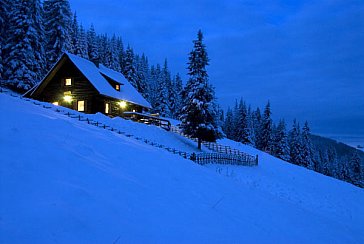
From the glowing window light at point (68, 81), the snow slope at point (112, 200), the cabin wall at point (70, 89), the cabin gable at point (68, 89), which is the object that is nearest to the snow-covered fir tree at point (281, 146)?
the cabin gable at point (68, 89)

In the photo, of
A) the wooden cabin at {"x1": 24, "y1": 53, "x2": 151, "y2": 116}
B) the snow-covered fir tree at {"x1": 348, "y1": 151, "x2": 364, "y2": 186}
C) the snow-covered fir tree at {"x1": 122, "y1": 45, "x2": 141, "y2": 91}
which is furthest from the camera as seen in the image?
the snow-covered fir tree at {"x1": 348, "y1": 151, "x2": 364, "y2": 186}

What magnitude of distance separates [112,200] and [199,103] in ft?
77.8

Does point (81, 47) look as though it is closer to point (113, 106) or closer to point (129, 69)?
point (129, 69)

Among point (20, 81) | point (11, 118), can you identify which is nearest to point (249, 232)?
point (11, 118)

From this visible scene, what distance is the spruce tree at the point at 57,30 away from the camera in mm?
40062

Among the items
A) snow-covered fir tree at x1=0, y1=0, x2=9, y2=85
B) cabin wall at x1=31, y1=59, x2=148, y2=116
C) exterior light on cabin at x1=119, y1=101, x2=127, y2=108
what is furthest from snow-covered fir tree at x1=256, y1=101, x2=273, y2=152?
snow-covered fir tree at x1=0, y1=0, x2=9, y2=85

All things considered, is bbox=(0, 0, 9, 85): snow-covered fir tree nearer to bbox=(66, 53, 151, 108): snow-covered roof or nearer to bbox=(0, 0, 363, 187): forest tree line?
bbox=(0, 0, 363, 187): forest tree line

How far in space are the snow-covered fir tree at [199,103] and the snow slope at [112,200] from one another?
18.7 m

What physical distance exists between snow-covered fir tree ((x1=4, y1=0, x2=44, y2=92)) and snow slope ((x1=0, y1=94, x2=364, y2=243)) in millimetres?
26834

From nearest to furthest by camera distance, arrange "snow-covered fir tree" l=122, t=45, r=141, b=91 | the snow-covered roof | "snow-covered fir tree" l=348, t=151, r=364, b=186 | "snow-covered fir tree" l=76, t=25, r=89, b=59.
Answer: the snow-covered roof
"snow-covered fir tree" l=76, t=25, r=89, b=59
"snow-covered fir tree" l=122, t=45, r=141, b=91
"snow-covered fir tree" l=348, t=151, r=364, b=186

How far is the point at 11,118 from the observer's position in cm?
1015

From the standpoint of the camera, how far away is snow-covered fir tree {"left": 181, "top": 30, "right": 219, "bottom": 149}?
29812 mm

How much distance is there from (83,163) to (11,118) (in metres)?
4.52

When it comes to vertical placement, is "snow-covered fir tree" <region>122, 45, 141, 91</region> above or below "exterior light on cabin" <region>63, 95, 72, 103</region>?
above
